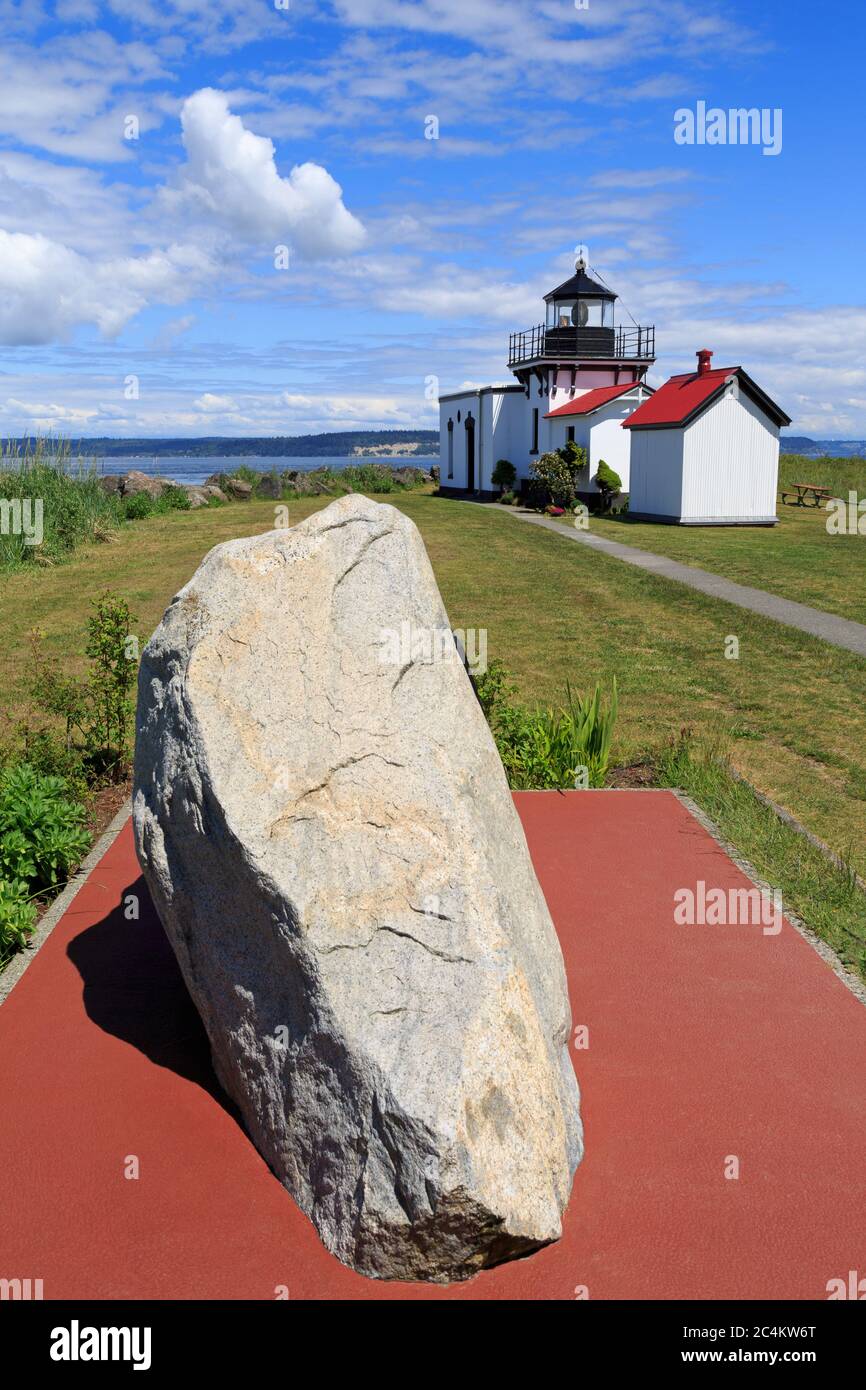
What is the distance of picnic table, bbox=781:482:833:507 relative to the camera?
3596cm

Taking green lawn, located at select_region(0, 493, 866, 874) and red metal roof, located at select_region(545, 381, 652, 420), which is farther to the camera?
red metal roof, located at select_region(545, 381, 652, 420)

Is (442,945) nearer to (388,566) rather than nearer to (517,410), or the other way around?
(388,566)

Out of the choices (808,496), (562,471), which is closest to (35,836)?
(562,471)

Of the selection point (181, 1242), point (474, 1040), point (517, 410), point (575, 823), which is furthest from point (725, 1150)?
point (517, 410)

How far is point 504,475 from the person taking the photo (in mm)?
39844

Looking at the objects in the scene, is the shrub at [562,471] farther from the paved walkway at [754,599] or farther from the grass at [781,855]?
the grass at [781,855]

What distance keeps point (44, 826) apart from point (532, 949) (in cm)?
355

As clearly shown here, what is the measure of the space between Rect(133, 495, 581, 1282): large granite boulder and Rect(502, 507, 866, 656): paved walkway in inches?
415

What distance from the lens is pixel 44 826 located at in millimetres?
6484

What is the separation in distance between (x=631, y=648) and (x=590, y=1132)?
33.7 feet

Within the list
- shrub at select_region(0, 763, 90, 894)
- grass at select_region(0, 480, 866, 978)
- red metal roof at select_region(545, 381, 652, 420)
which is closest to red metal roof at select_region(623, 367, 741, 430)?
red metal roof at select_region(545, 381, 652, 420)

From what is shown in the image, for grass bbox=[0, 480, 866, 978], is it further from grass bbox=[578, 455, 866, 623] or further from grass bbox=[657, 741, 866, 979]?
grass bbox=[578, 455, 866, 623]

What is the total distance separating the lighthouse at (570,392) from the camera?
3453cm

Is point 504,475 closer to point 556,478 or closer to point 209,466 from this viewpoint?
point 556,478
